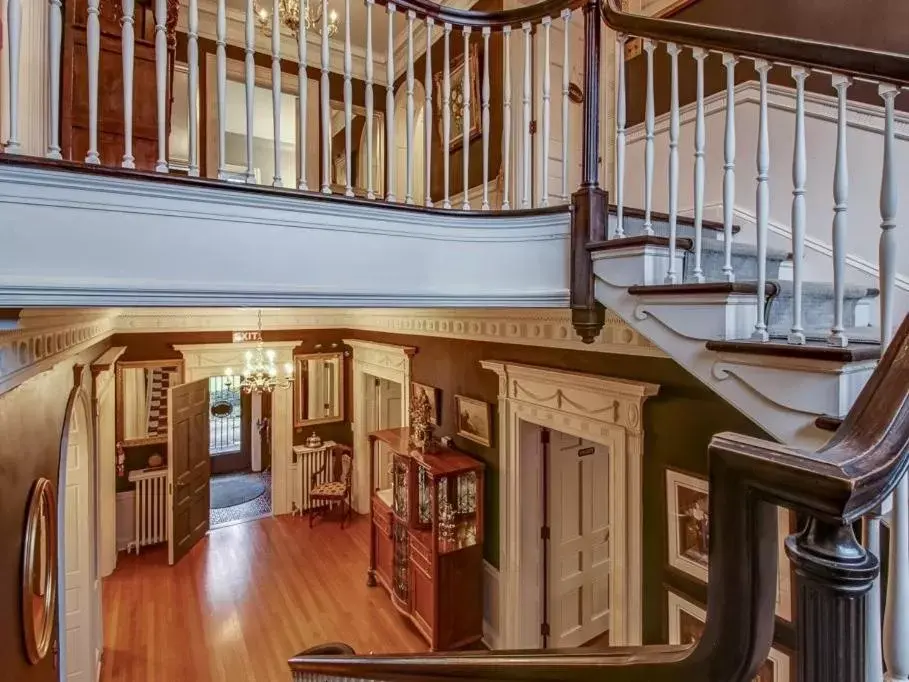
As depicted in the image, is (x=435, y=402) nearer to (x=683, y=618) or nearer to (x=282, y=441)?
(x=683, y=618)

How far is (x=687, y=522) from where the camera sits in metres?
2.45

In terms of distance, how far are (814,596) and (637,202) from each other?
315cm

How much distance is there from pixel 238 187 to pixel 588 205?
3.87 ft

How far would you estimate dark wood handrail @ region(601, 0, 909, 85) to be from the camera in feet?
3.52

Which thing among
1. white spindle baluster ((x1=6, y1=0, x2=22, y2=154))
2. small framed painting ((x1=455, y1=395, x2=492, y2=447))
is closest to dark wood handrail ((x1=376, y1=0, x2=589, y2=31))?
white spindle baluster ((x1=6, y1=0, x2=22, y2=154))

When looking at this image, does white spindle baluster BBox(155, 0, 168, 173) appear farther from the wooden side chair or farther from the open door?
the wooden side chair

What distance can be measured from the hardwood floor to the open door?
0.80 feet

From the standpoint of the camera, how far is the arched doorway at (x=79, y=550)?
10.0 ft

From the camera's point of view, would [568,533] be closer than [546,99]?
No

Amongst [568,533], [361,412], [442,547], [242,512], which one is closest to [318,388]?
[361,412]

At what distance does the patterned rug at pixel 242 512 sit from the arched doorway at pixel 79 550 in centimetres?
268

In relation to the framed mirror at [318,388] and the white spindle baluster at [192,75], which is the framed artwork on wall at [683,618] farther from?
the framed mirror at [318,388]

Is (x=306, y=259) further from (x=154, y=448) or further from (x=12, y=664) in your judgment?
(x=154, y=448)

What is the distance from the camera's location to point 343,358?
6.41m
